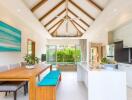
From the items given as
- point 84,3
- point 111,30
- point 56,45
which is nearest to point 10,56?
point 84,3

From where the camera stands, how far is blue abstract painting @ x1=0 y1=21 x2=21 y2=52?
197 inches

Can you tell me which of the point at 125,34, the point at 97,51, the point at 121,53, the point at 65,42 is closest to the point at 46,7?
the point at 125,34

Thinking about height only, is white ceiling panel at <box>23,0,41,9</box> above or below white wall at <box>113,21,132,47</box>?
above

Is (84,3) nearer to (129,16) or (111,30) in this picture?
(129,16)

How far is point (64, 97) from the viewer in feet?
15.1

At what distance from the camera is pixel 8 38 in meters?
5.49

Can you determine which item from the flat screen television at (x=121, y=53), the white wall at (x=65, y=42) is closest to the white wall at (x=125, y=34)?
the flat screen television at (x=121, y=53)

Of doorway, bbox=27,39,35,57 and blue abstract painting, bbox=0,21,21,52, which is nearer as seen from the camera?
blue abstract painting, bbox=0,21,21,52

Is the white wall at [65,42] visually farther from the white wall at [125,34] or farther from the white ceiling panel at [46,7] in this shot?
the white ceiling panel at [46,7]

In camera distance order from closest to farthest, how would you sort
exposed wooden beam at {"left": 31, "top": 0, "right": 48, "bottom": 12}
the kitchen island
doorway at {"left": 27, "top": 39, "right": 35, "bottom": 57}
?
the kitchen island < exposed wooden beam at {"left": 31, "top": 0, "right": 48, "bottom": 12} < doorway at {"left": 27, "top": 39, "right": 35, "bottom": 57}

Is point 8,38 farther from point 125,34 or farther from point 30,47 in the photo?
point 125,34

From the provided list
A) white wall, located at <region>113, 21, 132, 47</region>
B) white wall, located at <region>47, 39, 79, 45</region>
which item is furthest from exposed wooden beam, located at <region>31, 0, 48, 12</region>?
white wall, located at <region>47, 39, 79, 45</region>

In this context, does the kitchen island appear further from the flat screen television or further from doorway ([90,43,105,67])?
doorway ([90,43,105,67])

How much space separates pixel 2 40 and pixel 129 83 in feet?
14.5
